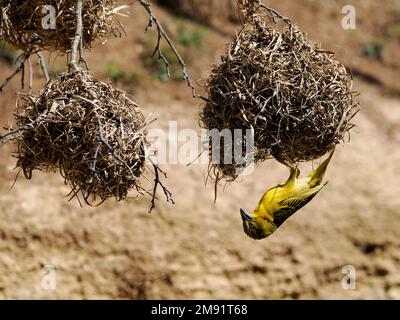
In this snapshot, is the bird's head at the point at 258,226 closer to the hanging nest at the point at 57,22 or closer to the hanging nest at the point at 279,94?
the hanging nest at the point at 279,94

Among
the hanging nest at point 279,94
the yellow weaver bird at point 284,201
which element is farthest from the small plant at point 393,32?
the hanging nest at point 279,94

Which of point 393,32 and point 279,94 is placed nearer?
point 279,94

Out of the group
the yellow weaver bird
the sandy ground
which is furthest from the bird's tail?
the sandy ground

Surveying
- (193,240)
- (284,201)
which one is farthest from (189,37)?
(284,201)

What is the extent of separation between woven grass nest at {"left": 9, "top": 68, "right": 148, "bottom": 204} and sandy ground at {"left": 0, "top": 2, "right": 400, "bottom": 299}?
115 inches

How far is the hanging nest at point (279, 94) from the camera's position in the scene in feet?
10.1

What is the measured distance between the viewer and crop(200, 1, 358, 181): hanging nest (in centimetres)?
307

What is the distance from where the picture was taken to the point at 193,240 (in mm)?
6566

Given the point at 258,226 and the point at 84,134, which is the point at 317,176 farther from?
the point at 84,134

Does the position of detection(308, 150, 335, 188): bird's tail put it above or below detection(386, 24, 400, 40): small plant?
below

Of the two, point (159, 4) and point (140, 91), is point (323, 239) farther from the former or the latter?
point (159, 4)

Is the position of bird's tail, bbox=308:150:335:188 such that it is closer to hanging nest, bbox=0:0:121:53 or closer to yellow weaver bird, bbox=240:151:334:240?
yellow weaver bird, bbox=240:151:334:240

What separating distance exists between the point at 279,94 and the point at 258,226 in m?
0.69

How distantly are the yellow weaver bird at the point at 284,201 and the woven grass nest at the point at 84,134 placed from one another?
64cm
